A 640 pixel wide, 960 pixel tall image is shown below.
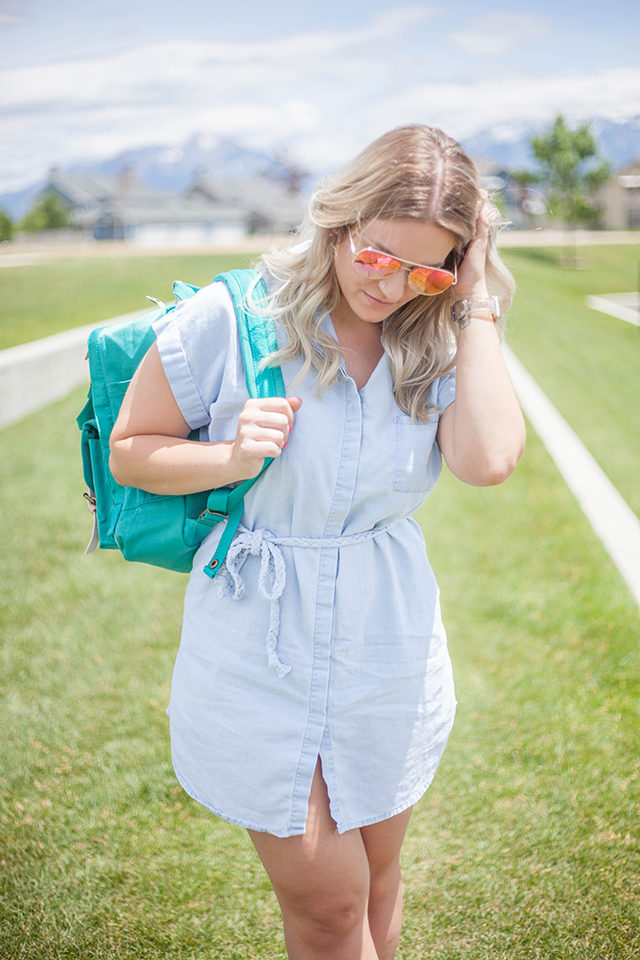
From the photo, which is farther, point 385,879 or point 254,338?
point 385,879

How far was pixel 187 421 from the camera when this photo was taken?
1646 mm

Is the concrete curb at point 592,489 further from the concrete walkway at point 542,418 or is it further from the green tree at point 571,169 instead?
the green tree at point 571,169

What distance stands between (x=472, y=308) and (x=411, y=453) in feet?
1.22

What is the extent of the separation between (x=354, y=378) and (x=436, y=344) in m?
0.23

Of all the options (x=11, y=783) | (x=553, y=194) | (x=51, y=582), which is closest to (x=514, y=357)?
(x=51, y=582)

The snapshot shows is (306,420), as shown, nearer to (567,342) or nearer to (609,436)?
(609,436)

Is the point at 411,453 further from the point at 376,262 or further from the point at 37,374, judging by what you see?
the point at 37,374

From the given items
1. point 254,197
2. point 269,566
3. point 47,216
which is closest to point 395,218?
point 269,566

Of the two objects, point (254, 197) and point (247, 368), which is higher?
point (254, 197)

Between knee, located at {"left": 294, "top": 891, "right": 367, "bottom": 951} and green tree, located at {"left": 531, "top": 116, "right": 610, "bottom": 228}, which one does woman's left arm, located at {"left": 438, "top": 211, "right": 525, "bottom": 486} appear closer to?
knee, located at {"left": 294, "top": 891, "right": 367, "bottom": 951}

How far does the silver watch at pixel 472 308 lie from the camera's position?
5.77 ft

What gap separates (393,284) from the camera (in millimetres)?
1576

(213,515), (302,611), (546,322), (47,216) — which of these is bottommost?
(546,322)

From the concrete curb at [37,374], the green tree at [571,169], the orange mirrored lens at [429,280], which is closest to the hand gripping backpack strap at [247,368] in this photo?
the orange mirrored lens at [429,280]
